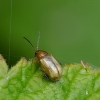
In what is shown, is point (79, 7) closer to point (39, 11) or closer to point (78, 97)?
point (39, 11)

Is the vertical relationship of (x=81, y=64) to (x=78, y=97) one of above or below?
above

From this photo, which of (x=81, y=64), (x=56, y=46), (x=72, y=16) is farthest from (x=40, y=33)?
(x=81, y=64)

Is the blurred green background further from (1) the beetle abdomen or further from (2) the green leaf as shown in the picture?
(2) the green leaf

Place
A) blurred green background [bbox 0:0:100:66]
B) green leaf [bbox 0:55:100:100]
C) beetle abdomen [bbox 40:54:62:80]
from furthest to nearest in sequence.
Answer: blurred green background [bbox 0:0:100:66] < beetle abdomen [bbox 40:54:62:80] < green leaf [bbox 0:55:100:100]

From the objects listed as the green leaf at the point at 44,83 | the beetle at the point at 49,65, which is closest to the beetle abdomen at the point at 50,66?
the beetle at the point at 49,65

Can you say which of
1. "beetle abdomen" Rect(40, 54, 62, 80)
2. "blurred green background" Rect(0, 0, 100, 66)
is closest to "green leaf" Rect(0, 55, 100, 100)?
"beetle abdomen" Rect(40, 54, 62, 80)

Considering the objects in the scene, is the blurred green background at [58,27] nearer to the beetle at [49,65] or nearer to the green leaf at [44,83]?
the beetle at [49,65]

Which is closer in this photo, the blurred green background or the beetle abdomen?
the beetle abdomen
